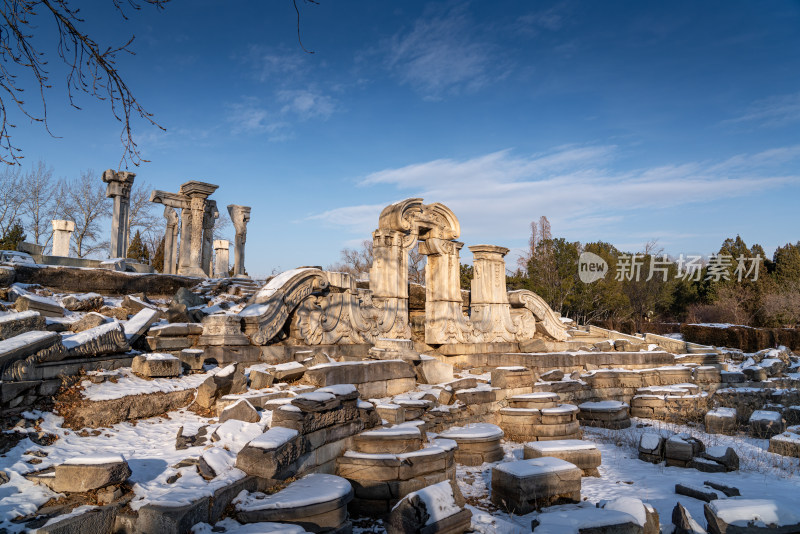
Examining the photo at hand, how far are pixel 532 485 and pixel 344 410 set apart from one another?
223cm

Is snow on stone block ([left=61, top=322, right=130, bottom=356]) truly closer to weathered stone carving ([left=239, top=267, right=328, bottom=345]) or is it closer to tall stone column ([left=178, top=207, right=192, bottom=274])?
weathered stone carving ([left=239, top=267, right=328, bottom=345])

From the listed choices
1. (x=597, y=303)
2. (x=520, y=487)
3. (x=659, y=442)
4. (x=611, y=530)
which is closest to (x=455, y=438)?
(x=520, y=487)

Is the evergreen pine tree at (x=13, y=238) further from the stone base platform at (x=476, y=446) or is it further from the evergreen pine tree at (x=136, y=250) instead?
the stone base platform at (x=476, y=446)

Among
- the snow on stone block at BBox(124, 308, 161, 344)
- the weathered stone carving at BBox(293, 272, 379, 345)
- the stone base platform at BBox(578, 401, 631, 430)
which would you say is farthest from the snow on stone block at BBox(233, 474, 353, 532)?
the stone base platform at BBox(578, 401, 631, 430)

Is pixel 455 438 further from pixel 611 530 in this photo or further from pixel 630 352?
pixel 630 352

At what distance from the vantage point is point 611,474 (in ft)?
22.4

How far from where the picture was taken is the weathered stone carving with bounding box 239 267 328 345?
24.0ft

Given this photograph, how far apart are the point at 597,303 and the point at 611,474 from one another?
25662 mm

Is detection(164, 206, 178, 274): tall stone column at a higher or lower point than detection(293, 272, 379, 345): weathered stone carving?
higher

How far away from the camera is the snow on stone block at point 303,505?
3545 mm

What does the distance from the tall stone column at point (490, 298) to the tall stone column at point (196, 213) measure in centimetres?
977

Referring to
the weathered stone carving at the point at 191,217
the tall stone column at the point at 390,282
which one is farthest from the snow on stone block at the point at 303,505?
the weathered stone carving at the point at 191,217

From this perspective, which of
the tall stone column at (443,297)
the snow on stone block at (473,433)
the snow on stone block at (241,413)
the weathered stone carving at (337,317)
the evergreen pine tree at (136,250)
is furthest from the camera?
the evergreen pine tree at (136,250)

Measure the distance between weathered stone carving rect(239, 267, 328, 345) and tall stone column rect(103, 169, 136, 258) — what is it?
1430cm
